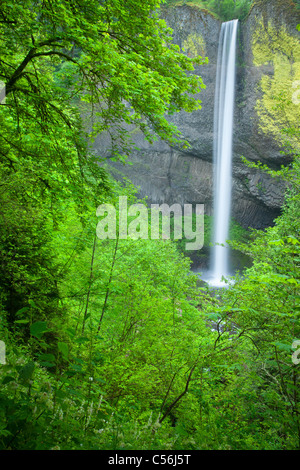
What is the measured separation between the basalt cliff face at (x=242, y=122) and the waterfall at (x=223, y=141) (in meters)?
0.55

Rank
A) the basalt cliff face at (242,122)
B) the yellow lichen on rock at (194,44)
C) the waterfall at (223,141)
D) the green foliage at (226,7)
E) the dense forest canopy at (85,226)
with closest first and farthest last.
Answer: the dense forest canopy at (85,226), the basalt cliff face at (242,122), the green foliage at (226,7), the waterfall at (223,141), the yellow lichen on rock at (194,44)

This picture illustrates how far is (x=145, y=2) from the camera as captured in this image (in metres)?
4.37

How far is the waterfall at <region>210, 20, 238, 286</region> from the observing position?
27117mm

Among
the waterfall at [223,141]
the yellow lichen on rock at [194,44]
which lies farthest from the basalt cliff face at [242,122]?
the waterfall at [223,141]

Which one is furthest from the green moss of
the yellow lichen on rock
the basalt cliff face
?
the yellow lichen on rock

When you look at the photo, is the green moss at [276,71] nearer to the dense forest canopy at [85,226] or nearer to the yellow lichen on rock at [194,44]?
the yellow lichen on rock at [194,44]

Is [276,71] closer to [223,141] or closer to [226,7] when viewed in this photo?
[223,141]

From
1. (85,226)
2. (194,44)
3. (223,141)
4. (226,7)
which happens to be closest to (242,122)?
(223,141)

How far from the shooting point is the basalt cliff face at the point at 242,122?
23.4 metres

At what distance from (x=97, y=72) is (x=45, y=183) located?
167 cm

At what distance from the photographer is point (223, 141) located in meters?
28.6

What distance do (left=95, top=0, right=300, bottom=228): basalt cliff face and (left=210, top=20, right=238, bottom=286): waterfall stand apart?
0.55 metres

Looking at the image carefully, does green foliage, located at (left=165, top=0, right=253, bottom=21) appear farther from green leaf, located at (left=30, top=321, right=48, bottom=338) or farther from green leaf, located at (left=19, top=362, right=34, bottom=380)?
green leaf, located at (left=19, top=362, right=34, bottom=380)
